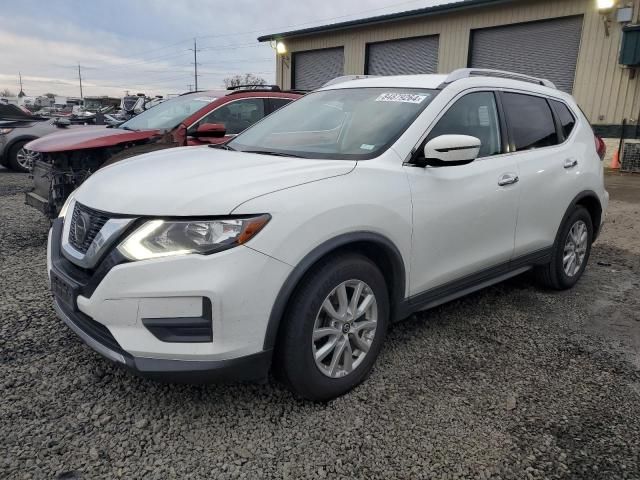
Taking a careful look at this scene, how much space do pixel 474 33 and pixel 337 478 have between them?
13950mm

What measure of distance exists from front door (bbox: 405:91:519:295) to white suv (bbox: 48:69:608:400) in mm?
12

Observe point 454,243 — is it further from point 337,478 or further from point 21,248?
point 21,248

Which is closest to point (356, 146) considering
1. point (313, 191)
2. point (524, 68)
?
point (313, 191)

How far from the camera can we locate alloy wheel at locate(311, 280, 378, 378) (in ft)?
8.29

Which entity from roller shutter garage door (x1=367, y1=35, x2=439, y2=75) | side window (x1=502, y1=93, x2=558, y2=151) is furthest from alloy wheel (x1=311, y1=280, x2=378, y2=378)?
roller shutter garage door (x1=367, y1=35, x2=439, y2=75)

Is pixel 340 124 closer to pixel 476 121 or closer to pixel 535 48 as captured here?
pixel 476 121

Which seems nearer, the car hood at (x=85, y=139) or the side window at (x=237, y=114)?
the car hood at (x=85, y=139)

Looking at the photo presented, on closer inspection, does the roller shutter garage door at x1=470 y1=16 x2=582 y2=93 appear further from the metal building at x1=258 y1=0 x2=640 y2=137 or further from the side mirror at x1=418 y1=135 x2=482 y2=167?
the side mirror at x1=418 y1=135 x2=482 y2=167

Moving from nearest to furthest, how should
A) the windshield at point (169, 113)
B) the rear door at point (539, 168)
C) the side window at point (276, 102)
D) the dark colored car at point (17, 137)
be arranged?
the rear door at point (539, 168), the windshield at point (169, 113), the side window at point (276, 102), the dark colored car at point (17, 137)

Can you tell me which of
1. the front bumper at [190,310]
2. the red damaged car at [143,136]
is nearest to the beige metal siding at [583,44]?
the red damaged car at [143,136]

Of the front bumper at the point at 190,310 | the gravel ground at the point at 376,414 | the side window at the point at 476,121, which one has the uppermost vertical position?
the side window at the point at 476,121

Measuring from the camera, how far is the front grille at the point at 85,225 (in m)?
2.43

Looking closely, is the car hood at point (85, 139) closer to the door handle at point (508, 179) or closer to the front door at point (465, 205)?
the front door at point (465, 205)

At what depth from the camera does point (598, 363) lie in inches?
125
